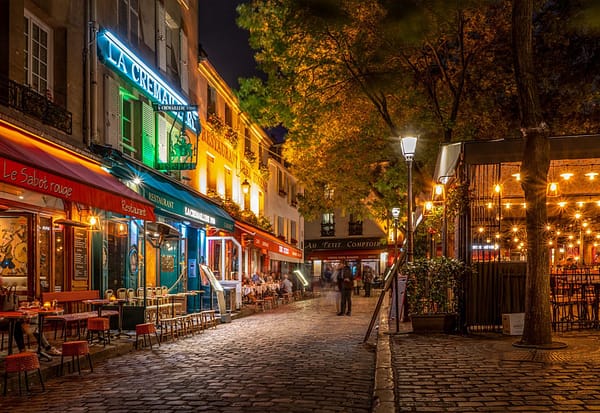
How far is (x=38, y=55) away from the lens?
13.8 meters

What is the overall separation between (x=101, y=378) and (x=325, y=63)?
12.4m

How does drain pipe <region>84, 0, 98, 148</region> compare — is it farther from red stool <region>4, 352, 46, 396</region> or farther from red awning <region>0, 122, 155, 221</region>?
red stool <region>4, 352, 46, 396</region>

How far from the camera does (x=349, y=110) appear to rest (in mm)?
21484

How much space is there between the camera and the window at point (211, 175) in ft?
81.0

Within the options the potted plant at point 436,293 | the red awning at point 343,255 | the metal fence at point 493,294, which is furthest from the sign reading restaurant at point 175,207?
the red awning at point 343,255

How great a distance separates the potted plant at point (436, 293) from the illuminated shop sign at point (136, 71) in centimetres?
831

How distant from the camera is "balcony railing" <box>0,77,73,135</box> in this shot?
11.9 m

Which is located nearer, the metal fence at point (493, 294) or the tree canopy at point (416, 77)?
the metal fence at point (493, 294)

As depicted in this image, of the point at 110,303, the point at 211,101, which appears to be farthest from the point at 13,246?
the point at 211,101

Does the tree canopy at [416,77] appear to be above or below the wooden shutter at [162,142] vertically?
above

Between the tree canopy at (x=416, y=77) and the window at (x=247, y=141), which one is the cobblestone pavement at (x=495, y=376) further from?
the window at (x=247, y=141)

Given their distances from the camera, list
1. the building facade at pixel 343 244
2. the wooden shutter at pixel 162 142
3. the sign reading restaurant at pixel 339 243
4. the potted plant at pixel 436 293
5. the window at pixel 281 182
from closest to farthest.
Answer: the potted plant at pixel 436 293
the wooden shutter at pixel 162 142
the window at pixel 281 182
the building facade at pixel 343 244
the sign reading restaurant at pixel 339 243

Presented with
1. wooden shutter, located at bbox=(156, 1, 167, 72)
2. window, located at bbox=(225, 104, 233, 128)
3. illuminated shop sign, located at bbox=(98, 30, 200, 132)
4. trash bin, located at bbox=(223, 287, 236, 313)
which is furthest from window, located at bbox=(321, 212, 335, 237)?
wooden shutter, located at bbox=(156, 1, 167, 72)

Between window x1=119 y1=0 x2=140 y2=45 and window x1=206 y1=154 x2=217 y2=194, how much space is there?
7310 millimetres
